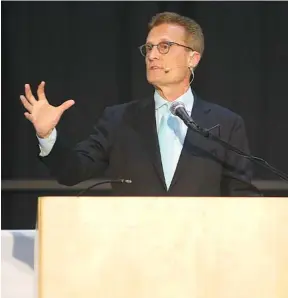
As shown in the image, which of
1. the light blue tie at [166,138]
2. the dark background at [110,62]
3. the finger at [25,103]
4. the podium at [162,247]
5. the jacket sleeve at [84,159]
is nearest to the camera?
the podium at [162,247]

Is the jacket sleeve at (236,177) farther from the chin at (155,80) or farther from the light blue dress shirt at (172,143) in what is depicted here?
the chin at (155,80)

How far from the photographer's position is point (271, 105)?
8.39ft

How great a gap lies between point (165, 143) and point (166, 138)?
18mm

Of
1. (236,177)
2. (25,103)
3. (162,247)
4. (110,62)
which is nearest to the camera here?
(162,247)

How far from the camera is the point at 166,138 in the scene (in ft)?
7.47

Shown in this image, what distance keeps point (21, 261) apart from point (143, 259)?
86 cm

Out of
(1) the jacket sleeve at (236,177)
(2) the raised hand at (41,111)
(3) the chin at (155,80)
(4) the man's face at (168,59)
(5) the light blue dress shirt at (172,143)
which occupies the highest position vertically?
(4) the man's face at (168,59)

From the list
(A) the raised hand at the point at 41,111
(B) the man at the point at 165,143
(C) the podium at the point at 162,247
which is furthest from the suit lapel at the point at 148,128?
(C) the podium at the point at 162,247

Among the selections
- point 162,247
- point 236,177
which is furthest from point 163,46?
point 162,247

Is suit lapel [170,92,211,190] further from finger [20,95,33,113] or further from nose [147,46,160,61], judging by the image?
finger [20,95,33,113]

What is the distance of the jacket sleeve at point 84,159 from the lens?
2148 mm

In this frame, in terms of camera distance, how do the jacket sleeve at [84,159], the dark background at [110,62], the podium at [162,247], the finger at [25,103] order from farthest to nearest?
the dark background at [110,62] → the jacket sleeve at [84,159] → the finger at [25,103] → the podium at [162,247]

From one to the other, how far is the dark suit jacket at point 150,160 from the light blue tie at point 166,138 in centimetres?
2

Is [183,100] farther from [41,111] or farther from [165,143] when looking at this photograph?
[41,111]
